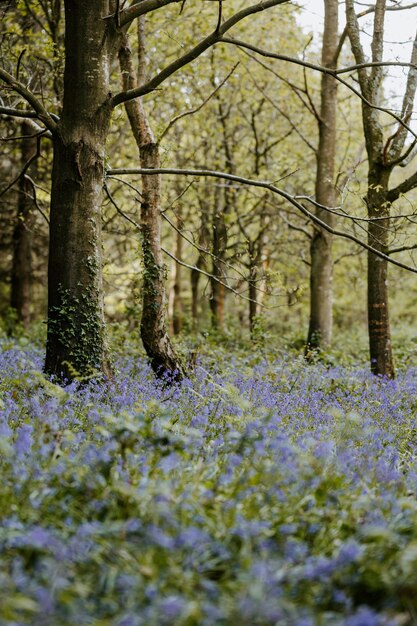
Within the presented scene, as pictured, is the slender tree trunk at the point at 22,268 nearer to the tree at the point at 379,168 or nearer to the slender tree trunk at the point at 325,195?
the slender tree trunk at the point at 325,195

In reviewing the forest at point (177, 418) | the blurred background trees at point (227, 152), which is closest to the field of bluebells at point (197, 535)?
the forest at point (177, 418)

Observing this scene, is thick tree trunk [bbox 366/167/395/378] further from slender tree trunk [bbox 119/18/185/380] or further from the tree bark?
slender tree trunk [bbox 119/18/185/380]

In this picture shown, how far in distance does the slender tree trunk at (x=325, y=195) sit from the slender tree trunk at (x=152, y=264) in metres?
5.50

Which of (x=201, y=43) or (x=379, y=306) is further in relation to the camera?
(x=379, y=306)

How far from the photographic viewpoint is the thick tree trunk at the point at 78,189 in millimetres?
6797

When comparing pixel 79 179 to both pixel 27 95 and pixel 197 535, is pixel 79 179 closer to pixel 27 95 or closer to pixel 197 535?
pixel 27 95

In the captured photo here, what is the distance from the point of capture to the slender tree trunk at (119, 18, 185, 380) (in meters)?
8.38

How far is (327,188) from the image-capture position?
1324cm

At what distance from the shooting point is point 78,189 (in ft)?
22.4

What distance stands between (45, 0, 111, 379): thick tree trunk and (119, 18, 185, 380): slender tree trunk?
1517 mm

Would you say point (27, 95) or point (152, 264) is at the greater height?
point (27, 95)

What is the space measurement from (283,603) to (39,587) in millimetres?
968

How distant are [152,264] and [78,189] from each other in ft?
6.50

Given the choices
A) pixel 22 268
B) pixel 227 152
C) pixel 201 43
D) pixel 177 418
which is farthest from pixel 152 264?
pixel 227 152
